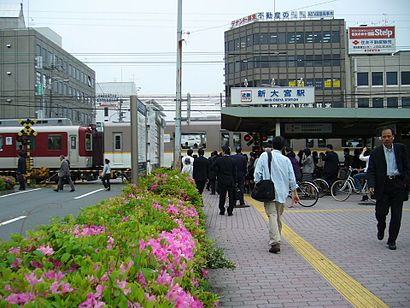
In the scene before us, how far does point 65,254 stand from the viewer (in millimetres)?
2613

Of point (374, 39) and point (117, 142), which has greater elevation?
point (374, 39)

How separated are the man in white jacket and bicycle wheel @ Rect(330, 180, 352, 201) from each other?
768 cm

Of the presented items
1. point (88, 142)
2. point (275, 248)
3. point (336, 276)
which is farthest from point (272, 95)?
point (88, 142)

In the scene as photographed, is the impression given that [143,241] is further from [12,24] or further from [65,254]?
[12,24]

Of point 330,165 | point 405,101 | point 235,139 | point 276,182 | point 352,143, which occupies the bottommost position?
point 276,182

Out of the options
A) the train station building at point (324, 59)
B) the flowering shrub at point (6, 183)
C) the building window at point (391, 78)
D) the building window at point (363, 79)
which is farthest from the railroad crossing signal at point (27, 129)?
the building window at point (391, 78)

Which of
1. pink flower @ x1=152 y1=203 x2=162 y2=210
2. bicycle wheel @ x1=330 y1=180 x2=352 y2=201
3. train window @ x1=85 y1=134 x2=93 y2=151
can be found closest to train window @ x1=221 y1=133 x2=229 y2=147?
train window @ x1=85 y1=134 x2=93 y2=151

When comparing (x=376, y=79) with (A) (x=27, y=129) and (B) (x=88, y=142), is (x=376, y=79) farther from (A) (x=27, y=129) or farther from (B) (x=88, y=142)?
(A) (x=27, y=129)

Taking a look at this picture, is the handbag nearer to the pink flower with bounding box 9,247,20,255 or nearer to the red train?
the pink flower with bounding box 9,247,20,255

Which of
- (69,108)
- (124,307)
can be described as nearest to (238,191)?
(124,307)

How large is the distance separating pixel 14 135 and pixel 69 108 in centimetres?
3245

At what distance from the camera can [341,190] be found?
14.2 metres

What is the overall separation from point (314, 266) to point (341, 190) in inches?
344

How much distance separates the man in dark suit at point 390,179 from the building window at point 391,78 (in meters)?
52.3
